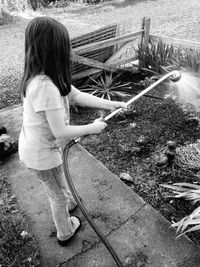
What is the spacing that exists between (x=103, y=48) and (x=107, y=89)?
796 mm

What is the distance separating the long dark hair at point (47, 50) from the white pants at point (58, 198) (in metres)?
0.61

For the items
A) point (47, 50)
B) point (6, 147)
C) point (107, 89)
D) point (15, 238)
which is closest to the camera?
point (47, 50)

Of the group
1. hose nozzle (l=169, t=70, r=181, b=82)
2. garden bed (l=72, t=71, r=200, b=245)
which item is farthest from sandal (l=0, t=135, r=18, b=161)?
hose nozzle (l=169, t=70, r=181, b=82)

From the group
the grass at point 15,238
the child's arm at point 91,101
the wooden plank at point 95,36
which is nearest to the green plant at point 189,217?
the child's arm at point 91,101

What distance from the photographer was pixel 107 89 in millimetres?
4102

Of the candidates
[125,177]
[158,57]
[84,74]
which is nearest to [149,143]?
[125,177]

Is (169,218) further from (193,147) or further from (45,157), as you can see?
(45,157)

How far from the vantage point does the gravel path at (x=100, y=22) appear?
5327 mm

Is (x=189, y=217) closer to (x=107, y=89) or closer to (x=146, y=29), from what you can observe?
(x=107, y=89)

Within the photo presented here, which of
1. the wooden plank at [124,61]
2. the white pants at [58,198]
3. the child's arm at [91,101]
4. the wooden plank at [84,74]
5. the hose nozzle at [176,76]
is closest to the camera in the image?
the white pants at [58,198]

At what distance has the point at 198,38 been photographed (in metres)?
6.63

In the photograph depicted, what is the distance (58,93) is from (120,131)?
2.01m

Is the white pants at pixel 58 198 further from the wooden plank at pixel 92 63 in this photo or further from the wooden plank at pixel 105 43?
the wooden plank at pixel 105 43

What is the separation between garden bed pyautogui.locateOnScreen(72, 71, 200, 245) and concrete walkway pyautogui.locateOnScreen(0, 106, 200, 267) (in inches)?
5.6
